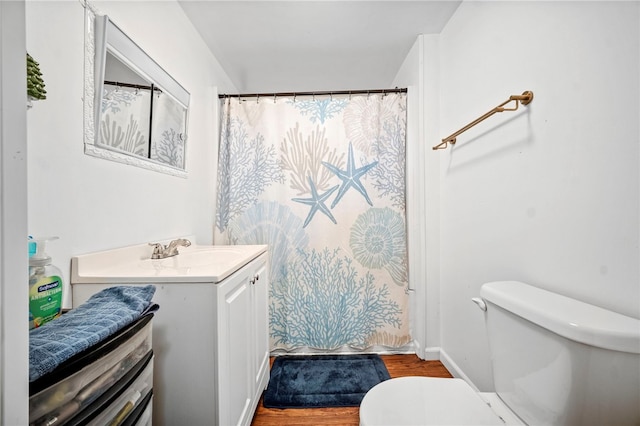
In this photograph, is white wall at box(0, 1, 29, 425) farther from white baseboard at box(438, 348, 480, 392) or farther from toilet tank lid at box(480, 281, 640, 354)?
white baseboard at box(438, 348, 480, 392)

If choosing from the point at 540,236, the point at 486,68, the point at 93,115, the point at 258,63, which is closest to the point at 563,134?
the point at 540,236

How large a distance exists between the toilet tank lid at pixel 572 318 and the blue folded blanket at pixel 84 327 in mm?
1039

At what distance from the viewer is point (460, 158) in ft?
5.18

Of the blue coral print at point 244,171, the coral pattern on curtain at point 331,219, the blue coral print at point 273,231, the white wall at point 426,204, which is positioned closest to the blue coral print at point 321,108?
the coral pattern on curtain at point 331,219

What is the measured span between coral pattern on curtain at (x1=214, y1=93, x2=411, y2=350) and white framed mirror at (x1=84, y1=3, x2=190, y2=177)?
1.80 feet

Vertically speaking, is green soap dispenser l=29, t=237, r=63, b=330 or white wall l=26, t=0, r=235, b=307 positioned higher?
white wall l=26, t=0, r=235, b=307

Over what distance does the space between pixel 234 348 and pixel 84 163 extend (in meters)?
0.86

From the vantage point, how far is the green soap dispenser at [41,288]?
714 mm

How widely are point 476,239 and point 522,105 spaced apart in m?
0.66

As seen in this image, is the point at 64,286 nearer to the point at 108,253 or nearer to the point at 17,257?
the point at 108,253

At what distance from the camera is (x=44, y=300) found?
742 millimetres

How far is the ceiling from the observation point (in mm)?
1617

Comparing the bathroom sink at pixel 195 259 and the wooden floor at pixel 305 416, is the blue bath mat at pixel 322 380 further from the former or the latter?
the bathroom sink at pixel 195 259

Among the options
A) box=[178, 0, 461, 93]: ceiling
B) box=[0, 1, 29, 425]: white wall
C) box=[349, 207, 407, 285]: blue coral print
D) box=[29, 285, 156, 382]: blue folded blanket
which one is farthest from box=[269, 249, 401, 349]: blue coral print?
box=[0, 1, 29, 425]: white wall
